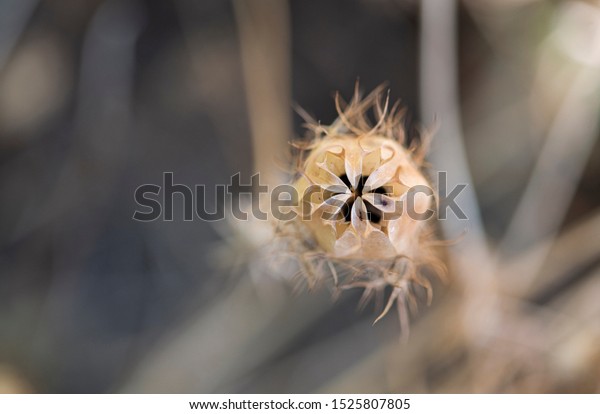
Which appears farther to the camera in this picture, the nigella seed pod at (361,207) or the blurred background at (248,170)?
the blurred background at (248,170)

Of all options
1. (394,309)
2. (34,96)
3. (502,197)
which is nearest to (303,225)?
(394,309)

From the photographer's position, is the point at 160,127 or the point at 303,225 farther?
the point at 160,127

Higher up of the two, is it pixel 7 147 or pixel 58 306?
pixel 7 147

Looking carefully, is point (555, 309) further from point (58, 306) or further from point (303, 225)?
point (58, 306)

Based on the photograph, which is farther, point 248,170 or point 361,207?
point 248,170

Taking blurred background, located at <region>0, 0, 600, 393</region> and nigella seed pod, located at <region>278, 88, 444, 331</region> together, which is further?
blurred background, located at <region>0, 0, 600, 393</region>
